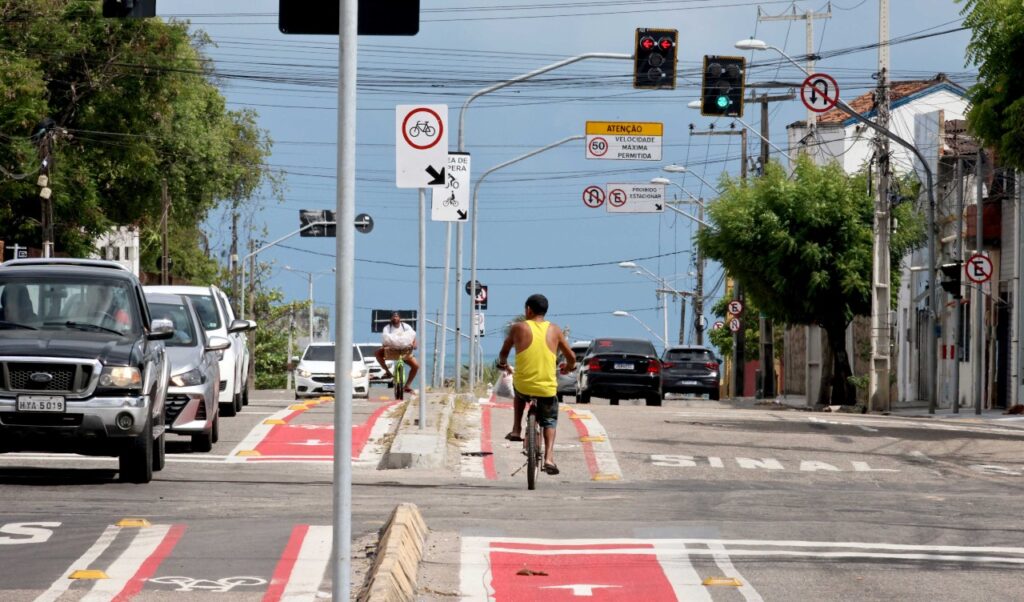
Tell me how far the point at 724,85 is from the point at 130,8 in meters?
12.0

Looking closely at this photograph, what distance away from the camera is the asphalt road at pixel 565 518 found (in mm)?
9758

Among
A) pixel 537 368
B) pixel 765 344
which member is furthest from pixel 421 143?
pixel 765 344

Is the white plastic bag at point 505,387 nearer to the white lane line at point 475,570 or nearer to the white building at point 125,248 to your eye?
the white lane line at point 475,570

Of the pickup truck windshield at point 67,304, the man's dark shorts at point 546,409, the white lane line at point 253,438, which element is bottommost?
the white lane line at point 253,438

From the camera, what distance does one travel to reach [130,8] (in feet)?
64.3

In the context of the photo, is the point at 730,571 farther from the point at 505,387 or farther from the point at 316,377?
the point at 316,377

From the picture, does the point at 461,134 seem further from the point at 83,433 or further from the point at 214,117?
the point at 214,117

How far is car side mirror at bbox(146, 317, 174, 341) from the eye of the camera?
1562 cm

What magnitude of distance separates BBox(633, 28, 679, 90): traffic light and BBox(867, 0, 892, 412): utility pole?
10943mm

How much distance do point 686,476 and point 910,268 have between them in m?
39.5

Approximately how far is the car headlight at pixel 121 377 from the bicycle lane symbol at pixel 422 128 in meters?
4.40

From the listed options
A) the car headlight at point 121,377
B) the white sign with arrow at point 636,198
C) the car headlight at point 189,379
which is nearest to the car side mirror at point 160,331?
the car headlight at point 121,377

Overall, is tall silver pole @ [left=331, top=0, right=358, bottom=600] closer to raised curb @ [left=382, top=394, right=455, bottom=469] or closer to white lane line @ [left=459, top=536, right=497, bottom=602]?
white lane line @ [left=459, top=536, right=497, bottom=602]

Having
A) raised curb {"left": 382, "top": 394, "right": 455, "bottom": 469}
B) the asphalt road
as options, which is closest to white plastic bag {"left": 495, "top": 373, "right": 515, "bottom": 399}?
the asphalt road
